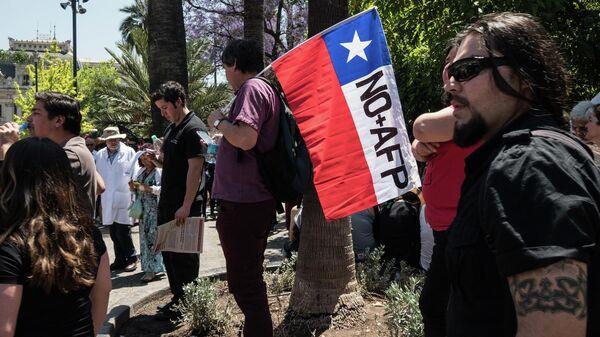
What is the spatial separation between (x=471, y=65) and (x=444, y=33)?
4.90 meters

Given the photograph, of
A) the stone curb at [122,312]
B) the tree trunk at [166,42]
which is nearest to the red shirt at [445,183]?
the stone curb at [122,312]

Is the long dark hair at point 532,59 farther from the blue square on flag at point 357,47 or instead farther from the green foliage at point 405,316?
the green foliage at point 405,316

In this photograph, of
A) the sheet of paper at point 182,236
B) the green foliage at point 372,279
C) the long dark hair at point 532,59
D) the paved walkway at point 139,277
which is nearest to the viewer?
the long dark hair at point 532,59

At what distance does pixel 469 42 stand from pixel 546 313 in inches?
Result: 28.8

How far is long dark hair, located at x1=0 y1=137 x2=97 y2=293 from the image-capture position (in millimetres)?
2133

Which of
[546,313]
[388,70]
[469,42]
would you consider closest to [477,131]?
[469,42]

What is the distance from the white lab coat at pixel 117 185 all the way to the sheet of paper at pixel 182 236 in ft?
9.87

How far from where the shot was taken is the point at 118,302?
5.37 metres

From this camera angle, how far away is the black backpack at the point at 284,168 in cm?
336

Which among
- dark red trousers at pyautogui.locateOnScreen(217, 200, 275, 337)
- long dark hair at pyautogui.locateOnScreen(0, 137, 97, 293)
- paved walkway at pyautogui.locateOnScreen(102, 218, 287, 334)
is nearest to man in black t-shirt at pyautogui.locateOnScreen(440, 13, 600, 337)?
long dark hair at pyautogui.locateOnScreen(0, 137, 97, 293)

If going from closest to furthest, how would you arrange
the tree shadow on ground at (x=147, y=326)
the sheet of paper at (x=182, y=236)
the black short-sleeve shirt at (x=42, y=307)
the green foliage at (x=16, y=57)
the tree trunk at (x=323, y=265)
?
the black short-sleeve shirt at (x=42, y=307) → the tree trunk at (x=323, y=265) → the sheet of paper at (x=182, y=236) → the tree shadow on ground at (x=147, y=326) → the green foliage at (x=16, y=57)

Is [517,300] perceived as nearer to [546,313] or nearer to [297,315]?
[546,313]

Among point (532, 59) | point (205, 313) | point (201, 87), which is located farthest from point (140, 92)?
point (532, 59)

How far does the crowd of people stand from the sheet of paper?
8 centimetres
